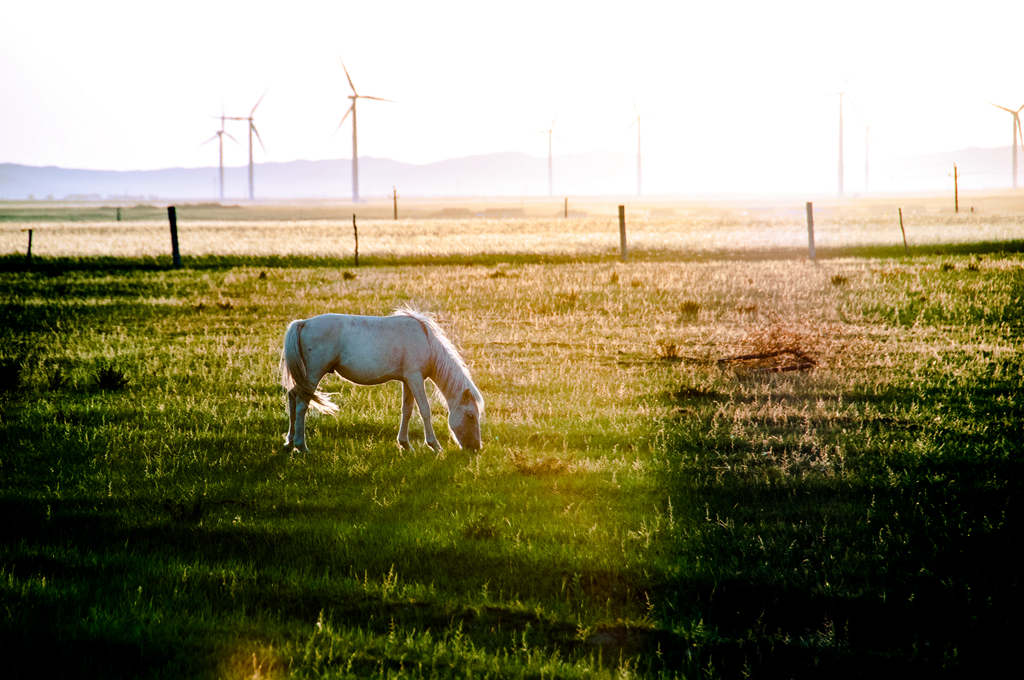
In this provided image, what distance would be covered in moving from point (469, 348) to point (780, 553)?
8562 millimetres

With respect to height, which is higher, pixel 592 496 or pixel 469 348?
pixel 469 348

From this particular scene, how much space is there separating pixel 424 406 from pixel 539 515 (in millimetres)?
2125

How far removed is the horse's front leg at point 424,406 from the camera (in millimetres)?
8070

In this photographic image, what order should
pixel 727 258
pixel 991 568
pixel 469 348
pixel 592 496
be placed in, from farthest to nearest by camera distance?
pixel 727 258 < pixel 469 348 < pixel 592 496 < pixel 991 568

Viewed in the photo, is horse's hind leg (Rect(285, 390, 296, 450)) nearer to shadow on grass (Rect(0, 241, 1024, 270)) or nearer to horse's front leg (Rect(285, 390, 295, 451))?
horse's front leg (Rect(285, 390, 295, 451))

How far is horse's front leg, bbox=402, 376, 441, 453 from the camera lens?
26.5ft

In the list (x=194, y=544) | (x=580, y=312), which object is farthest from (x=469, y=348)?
(x=194, y=544)

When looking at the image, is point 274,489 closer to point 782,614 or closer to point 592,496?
point 592,496

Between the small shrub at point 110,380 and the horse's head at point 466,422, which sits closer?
the horse's head at point 466,422

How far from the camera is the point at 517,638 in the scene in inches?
183

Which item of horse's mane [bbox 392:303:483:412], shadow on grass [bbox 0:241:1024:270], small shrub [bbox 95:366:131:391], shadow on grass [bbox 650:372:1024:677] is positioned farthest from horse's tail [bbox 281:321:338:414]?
shadow on grass [bbox 0:241:1024:270]

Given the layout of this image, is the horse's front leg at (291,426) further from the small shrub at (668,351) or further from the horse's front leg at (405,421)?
the small shrub at (668,351)

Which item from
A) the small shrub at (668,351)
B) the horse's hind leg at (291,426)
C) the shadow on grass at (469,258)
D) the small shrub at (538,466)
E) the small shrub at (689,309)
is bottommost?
the small shrub at (538,466)

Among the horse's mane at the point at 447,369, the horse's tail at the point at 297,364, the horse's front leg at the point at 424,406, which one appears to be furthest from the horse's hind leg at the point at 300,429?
the horse's mane at the point at 447,369
